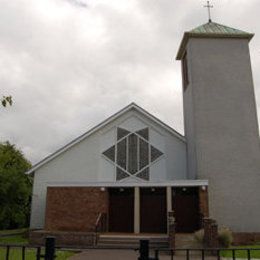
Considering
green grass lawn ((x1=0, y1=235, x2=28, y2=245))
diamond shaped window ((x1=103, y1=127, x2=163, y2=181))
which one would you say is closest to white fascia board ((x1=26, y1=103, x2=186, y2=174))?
diamond shaped window ((x1=103, y1=127, x2=163, y2=181))

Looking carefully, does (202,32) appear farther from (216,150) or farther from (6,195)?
(6,195)

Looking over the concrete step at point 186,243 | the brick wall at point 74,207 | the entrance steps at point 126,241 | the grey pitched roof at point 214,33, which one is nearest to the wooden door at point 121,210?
the brick wall at point 74,207

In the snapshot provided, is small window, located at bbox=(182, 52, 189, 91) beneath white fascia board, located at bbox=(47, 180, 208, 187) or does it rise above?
above

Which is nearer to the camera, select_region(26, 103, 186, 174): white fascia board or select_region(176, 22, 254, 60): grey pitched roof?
select_region(176, 22, 254, 60): grey pitched roof

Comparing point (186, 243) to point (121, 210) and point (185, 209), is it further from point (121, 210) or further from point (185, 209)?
point (121, 210)

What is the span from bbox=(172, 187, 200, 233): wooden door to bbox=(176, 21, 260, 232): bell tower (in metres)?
0.95

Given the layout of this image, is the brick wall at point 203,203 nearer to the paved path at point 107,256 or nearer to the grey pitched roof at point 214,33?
the paved path at point 107,256

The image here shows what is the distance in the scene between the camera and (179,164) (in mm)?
22453

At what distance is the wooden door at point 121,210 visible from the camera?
20547 millimetres

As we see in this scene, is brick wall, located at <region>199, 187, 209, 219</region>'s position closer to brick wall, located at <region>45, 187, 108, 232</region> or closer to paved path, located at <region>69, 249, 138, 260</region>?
Answer: brick wall, located at <region>45, 187, 108, 232</region>

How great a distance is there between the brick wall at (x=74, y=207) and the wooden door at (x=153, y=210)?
198 cm

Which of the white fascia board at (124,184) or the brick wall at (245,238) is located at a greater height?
the white fascia board at (124,184)

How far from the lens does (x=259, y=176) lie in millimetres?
20156

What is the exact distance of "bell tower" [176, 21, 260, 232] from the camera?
19.8 m
